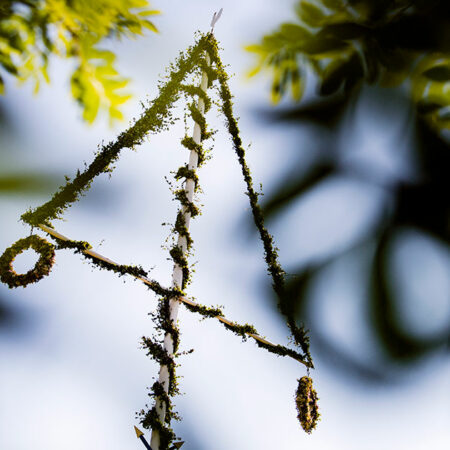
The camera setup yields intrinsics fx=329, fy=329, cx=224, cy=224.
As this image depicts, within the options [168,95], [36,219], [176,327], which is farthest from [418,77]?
[168,95]

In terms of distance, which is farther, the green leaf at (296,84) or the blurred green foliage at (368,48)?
the green leaf at (296,84)

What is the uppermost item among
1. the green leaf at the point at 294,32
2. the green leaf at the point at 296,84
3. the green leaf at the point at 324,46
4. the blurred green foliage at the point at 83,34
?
the green leaf at the point at 294,32

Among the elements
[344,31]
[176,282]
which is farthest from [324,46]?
[176,282]

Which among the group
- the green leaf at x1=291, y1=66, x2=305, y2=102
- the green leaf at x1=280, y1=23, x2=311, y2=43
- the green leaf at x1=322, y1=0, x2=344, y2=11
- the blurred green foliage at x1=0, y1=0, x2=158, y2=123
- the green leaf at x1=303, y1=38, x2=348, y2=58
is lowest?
the blurred green foliage at x1=0, y1=0, x2=158, y2=123

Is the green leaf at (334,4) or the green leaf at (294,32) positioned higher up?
the green leaf at (334,4)

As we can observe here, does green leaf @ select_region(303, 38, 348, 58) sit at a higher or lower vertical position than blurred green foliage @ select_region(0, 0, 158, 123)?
higher

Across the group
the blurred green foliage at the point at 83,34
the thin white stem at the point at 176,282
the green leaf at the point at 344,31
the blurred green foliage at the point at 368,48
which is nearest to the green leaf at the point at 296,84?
the blurred green foliage at the point at 368,48

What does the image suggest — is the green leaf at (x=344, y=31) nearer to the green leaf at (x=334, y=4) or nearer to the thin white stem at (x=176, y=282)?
the green leaf at (x=334, y=4)

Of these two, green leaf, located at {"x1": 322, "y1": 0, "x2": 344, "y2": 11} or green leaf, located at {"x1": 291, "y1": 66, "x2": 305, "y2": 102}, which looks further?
green leaf, located at {"x1": 291, "y1": 66, "x2": 305, "y2": 102}

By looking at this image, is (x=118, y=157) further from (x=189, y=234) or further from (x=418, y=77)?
(x=418, y=77)

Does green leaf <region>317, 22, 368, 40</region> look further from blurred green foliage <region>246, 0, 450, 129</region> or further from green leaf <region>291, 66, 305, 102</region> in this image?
green leaf <region>291, 66, 305, 102</region>

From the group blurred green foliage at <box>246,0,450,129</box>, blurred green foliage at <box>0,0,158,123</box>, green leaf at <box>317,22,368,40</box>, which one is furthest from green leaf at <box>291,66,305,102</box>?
blurred green foliage at <box>0,0,158,123</box>
